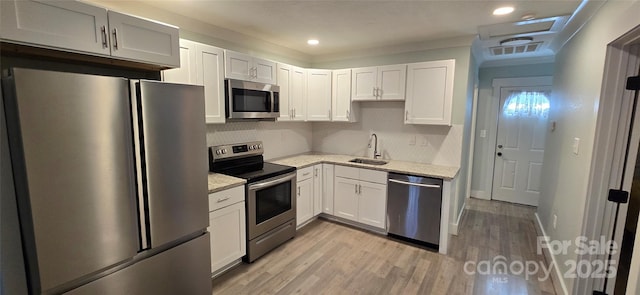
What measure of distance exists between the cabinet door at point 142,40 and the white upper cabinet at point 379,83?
224cm

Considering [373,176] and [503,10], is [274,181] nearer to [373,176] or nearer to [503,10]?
[373,176]

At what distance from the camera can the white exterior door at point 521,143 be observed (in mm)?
4277

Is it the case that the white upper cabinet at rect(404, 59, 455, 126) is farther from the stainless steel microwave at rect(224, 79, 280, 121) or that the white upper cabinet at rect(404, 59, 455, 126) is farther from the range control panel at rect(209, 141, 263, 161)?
the range control panel at rect(209, 141, 263, 161)

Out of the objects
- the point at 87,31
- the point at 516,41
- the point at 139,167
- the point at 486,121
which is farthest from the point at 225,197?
the point at 486,121

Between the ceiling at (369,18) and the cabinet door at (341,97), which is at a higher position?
the ceiling at (369,18)

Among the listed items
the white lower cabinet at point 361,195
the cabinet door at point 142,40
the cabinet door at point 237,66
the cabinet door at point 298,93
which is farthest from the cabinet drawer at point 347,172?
the cabinet door at point 142,40

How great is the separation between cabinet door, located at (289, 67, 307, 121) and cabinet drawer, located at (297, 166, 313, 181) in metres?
0.70

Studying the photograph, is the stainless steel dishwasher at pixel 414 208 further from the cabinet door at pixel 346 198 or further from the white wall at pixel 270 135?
the white wall at pixel 270 135

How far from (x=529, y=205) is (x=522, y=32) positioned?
304 centimetres

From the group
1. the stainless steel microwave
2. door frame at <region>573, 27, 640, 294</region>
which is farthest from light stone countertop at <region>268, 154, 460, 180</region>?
door frame at <region>573, 27, 640, 294</region>

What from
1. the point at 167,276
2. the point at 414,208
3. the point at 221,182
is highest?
the point at 221,182

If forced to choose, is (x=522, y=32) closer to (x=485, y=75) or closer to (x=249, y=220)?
(x=485, y=75)

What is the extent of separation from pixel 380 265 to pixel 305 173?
1335mm

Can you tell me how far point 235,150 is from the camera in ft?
9.78
